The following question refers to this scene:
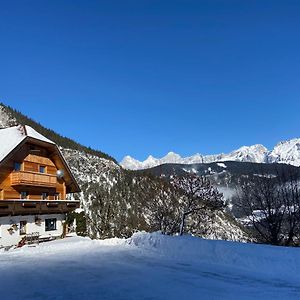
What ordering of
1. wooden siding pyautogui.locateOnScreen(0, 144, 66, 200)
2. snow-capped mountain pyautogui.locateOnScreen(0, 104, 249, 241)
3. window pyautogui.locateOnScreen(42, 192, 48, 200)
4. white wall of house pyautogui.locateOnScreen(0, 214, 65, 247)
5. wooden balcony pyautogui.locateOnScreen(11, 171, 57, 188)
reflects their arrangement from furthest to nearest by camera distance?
1. snow-capped mountain pyautogui.locateOnScreen(0, 104, 249, 241)
2. window pyautogui.locateOnScreen(42, 192, 48, 200)
3. wooden balcony pyautogui.locateOnScreen(11, 171, 57, 188)
4. wooden siding pyautogui.locateOnScreen(0, 144, 66, 200)
5. white wall of house pyautogui.locateOnScreen(0, 214, 65, 247)

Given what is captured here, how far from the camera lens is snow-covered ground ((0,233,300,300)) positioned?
38.0 ft

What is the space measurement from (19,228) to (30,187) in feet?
12.1

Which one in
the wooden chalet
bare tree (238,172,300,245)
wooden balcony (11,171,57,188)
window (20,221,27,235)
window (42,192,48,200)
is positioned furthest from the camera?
window (42,192,48,200)

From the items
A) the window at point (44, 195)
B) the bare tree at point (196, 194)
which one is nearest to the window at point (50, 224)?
the window at point (44, 195)

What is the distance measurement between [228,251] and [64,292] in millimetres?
7891

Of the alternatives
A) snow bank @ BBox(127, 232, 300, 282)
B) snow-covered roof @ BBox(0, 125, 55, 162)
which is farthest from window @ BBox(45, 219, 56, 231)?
snow bank @ BBox(127, 232, 300, 282)

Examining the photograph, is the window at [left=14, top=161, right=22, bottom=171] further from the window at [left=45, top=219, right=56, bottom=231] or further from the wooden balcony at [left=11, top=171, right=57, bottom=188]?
the window at [left=45, top=219, right=56, bottom=231]

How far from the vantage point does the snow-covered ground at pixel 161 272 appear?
38.0 feet

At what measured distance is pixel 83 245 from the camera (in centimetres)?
2531

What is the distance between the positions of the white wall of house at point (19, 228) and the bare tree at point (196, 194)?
11843mm

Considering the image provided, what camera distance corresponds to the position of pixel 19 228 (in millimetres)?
28562

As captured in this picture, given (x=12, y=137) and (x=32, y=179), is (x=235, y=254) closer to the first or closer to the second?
(x=32, y=179)

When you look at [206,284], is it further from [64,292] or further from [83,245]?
[83,245]

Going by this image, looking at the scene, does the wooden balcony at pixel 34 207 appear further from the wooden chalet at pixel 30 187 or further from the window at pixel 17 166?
the window at pixel 17 166
